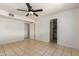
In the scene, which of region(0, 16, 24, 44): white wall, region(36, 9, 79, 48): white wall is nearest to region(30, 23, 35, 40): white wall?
region(0, 16, 24, 44): white wall

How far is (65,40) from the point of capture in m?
4.35

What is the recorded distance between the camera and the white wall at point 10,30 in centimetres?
471

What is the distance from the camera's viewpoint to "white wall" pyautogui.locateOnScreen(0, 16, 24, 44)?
15.5 feet

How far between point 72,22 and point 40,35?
127 inches

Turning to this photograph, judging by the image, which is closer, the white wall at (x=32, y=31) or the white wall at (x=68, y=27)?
the white wall at (x=68, y=27)

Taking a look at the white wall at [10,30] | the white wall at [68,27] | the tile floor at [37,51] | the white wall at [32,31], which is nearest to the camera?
the tile floor at [37,51]

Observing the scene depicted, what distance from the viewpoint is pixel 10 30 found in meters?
5.24

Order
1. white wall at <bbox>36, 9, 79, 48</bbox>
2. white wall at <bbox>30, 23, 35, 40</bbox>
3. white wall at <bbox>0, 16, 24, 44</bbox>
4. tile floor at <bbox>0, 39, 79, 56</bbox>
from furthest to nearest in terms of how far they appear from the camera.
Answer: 1. white wall at <bbox>30, 23, 35, 40</bbox>
2. white wall at <bbox>0, 16, 24, 44</bbox>
3. white wall at <bbox>36, 9, 79, 48</bbox>
4. tile floor at <bbox>0, 39, 79, 56</bbox>

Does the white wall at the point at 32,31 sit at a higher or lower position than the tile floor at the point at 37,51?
higher

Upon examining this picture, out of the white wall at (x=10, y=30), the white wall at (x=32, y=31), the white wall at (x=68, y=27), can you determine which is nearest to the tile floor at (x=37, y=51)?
Answer: the white wall at (x=68, y=27)

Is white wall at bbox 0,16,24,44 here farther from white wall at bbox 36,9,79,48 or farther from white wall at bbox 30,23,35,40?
white wall at bbox 36,9,79,48

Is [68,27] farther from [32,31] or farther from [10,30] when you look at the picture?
[32,31]

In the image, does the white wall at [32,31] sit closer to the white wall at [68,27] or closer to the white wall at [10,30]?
the white wall at [10,30]

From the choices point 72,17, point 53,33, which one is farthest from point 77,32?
point 53,33
